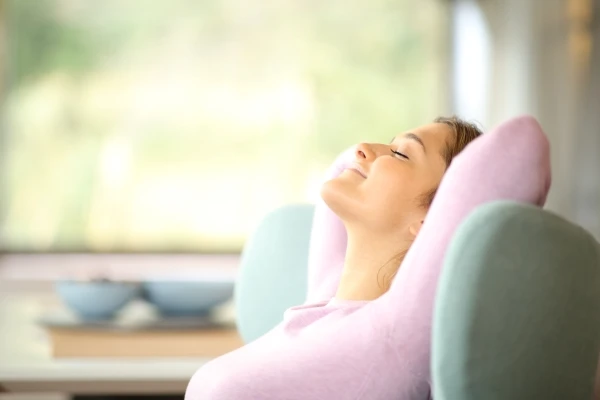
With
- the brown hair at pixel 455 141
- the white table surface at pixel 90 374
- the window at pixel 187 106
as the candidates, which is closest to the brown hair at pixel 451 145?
the brown hair at pixel 455 141

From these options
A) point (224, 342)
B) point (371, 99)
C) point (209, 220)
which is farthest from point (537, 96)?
point (224, 342)

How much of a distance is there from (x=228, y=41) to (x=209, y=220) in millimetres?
604

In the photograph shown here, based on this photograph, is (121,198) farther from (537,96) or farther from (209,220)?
(537,96)

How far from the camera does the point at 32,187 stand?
10.4ft

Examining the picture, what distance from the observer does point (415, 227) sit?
1.13 metres

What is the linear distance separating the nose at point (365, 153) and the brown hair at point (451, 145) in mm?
90

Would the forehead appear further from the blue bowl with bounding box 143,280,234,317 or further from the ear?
the blue bowl with bounding box 143,280,234,317

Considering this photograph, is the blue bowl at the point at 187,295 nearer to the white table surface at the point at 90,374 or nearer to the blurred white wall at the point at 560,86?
the white table surface at the point at 90,374

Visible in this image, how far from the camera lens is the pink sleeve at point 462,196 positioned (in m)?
0.94

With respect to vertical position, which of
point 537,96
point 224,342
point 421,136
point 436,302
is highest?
point 537,96

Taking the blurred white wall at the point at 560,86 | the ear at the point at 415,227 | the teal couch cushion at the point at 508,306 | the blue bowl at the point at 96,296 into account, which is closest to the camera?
the teal couch cushion at the point at 508,306

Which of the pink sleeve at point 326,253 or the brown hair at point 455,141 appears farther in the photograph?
the pink sleeve at point 326,253

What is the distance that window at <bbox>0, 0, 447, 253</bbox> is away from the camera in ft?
10.3

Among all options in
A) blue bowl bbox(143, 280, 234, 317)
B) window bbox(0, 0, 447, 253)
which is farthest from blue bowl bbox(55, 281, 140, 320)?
window bbox(0, 0, 447, 253)
